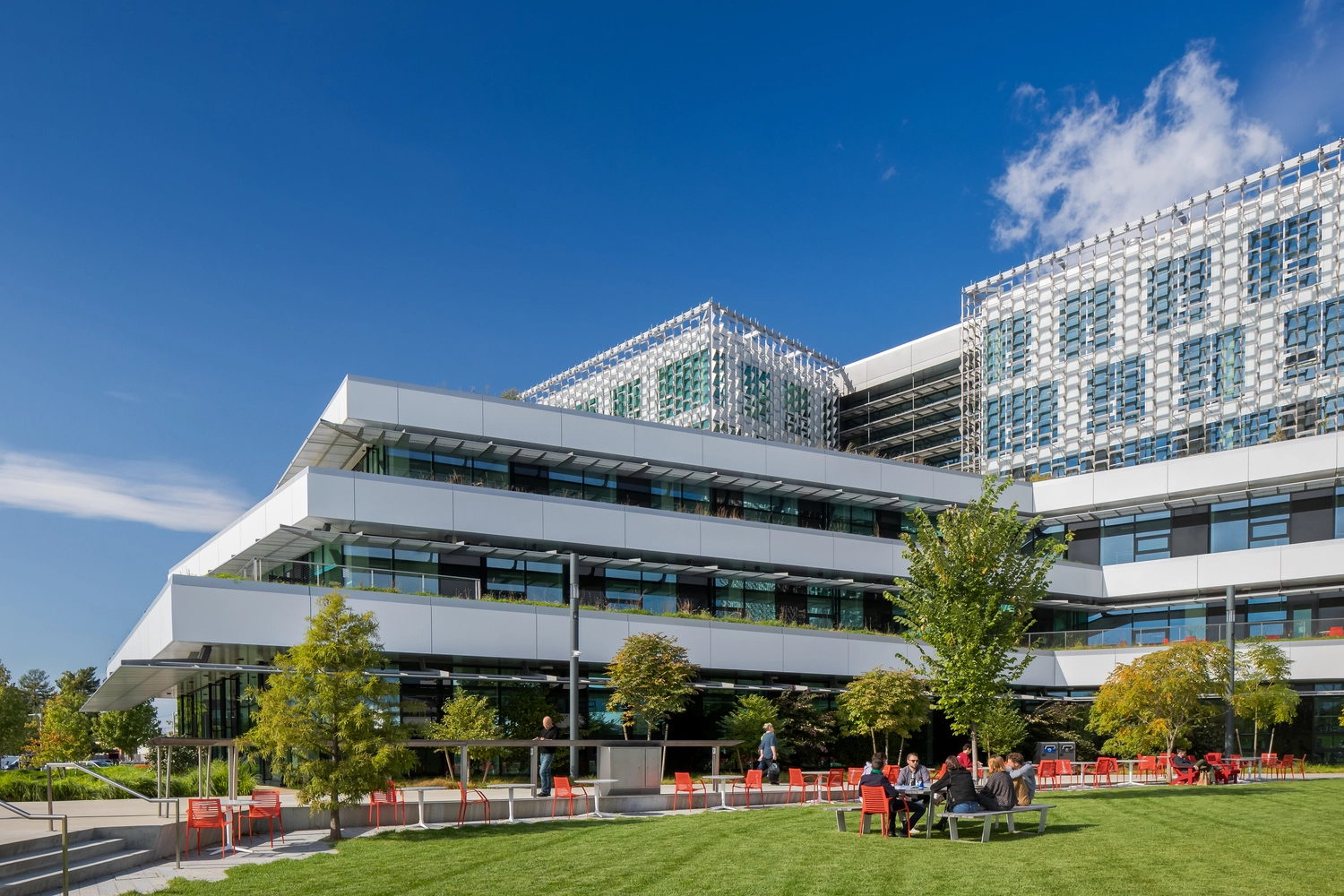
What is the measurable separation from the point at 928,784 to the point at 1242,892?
598 cm

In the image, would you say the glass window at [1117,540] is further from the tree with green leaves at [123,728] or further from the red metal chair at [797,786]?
the tree with green leaves at [123,728]

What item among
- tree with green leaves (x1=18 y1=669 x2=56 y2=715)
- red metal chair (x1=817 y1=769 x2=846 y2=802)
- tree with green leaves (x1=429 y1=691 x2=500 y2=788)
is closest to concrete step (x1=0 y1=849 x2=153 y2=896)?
tree with green leaves (x1=429 y1=691 x2=500 y2=788)

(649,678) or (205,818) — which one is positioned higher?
(205,818)

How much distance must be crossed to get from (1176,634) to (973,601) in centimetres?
2087

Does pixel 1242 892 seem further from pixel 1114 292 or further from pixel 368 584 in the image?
pixel 1114 292

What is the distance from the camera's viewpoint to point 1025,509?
49281 mm

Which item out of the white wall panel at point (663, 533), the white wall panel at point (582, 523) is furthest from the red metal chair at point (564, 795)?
the white wall panel at point (663, 533)

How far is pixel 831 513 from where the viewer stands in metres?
46.0

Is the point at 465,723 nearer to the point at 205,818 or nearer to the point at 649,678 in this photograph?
the point at 649,678

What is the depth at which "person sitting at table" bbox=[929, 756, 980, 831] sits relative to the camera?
1669 cm

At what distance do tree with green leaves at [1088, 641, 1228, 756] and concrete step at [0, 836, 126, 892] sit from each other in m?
27.1

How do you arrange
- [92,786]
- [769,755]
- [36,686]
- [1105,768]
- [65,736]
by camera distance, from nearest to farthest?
1. [92,786]
2. [769,755]
3. [1105,768]
4. [65,736]
5. [36,686]

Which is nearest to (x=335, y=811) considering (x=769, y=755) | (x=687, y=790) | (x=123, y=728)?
(x=687, y=790)

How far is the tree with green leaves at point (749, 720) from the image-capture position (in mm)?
34250
